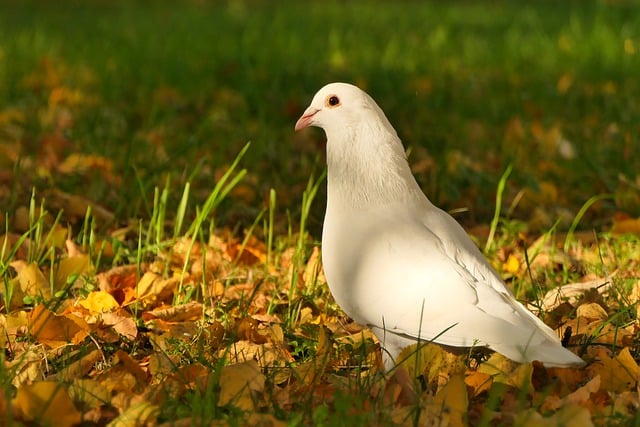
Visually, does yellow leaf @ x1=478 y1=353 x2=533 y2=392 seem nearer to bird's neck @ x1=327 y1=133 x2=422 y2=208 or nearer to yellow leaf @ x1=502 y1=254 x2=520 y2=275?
bird's neck @ x1=327 y1=133 x2=422 y2=208

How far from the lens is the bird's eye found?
2727 mm

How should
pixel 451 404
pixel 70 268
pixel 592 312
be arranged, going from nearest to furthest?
pixel 451 404, pixel 592 312, pixel 70 268

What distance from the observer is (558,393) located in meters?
2.43

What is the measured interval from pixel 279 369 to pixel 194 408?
1.38 feet

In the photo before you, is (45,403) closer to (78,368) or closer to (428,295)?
(78,368)

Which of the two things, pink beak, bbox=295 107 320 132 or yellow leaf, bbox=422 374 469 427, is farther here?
pink beak, bbox=295 107 320 132

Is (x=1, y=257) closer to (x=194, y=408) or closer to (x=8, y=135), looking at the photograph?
(x=194, y=408)

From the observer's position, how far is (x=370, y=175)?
8.64 feet

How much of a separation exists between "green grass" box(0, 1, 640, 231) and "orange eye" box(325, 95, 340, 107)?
115cm

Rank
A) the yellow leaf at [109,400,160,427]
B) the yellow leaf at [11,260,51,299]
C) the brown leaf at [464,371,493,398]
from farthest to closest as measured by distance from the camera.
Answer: the yellow leaf at [11,260,51,299]
the brown leaf at [464,371,493,398]
the yellow leaf at [109,400,160,427]

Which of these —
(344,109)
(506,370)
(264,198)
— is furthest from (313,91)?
(506,370)

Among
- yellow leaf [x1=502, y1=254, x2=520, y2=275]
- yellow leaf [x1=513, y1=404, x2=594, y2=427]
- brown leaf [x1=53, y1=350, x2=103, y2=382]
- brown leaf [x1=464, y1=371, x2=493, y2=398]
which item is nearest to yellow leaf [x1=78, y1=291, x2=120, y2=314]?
brown leaf [x1=53, y1=350, x2=103, y2=382]

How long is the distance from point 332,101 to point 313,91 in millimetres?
3415

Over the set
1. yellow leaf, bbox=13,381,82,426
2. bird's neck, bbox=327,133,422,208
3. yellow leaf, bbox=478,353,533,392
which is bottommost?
yellow leaf, bbox=478,353,533,392
